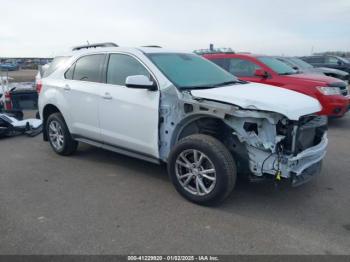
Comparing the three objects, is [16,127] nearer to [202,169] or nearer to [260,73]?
[202,169]

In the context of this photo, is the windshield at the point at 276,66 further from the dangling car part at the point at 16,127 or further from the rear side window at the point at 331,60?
the rear side window at the point at 331,60

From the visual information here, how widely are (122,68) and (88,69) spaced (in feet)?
2.42

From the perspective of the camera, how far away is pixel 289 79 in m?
7.71

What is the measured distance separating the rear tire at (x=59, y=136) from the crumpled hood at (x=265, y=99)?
2.64 meters

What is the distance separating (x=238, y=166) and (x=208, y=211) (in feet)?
1.98

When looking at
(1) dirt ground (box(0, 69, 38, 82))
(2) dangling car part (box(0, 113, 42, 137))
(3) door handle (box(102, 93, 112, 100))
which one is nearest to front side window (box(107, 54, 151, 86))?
(3) door handle (box(102, 93, 112, 100))

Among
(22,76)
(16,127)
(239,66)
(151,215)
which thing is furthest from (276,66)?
(22,76)

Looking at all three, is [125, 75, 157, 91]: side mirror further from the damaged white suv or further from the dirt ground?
the dirt ground

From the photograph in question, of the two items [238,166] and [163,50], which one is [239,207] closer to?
[238,166]

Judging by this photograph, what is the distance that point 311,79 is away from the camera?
25.0 ft

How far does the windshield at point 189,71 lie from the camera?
4.19 meters

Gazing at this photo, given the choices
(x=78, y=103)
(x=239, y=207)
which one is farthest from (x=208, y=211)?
(x=78, y=103)

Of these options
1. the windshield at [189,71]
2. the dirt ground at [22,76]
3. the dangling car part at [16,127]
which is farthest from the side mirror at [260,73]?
the dirt ground at [22,76]

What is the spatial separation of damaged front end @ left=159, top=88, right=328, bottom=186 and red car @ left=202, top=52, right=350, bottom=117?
353cm
